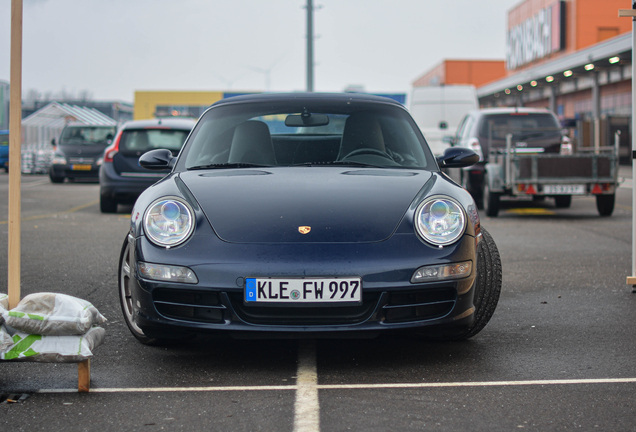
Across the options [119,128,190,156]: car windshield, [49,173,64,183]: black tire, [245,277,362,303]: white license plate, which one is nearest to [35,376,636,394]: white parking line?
[245,277,362,303]: white license plate

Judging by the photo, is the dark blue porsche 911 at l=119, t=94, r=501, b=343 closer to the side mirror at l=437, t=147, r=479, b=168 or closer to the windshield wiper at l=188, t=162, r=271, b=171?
the windshield wiper at l=188, t=162, r=271, b=171

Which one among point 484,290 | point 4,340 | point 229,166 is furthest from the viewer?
point 229,166

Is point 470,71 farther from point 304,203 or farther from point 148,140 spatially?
point 304,203

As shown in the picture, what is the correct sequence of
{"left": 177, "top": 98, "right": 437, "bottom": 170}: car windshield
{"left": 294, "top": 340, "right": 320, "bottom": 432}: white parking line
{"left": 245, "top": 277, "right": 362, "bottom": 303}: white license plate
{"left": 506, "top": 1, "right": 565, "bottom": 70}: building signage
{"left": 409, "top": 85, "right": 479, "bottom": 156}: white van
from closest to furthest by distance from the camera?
{"left": 294, "top": 340, "right": 320, "bottom": 432}: white parking line, {"left": 245, "top": 277, "right": 362, "bottom": 303}: white license plate, {"left": 177, "top": 98, "right": 437, "bottom": 170}: car windshield, {"left": 409, "top": 85, "right": 479, "bottom": 156}: white van, {"left": 506, "top": 1, "right": 565, "bottom": 70}: building signage

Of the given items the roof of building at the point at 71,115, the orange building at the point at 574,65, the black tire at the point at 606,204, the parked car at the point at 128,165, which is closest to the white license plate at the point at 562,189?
the black tire at the point at 606,204

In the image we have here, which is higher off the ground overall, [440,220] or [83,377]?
[440,220]

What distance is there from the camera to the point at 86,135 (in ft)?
71.3

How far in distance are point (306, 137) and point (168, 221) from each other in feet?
→ 4.68

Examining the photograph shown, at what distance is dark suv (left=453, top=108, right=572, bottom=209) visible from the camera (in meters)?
13.4

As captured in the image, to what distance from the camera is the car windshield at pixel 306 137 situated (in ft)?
15.2

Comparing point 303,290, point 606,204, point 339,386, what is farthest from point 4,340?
point 606,204

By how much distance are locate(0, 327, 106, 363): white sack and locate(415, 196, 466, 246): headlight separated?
1.56m

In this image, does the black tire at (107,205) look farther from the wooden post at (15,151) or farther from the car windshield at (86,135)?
the wooden post at (15,151)

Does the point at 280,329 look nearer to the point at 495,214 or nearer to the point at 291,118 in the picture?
the point at 291,118
